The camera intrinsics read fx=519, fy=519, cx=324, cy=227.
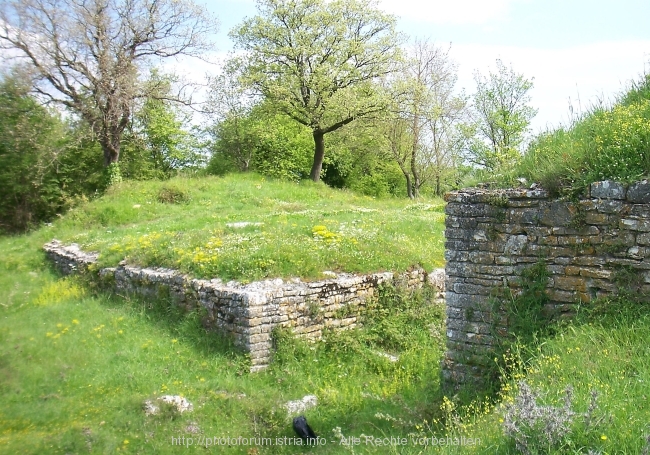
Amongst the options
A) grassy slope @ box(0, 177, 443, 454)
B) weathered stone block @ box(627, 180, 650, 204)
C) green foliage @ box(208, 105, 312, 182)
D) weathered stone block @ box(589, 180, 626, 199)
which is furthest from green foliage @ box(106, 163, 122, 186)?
weathered stone block @ box(627, 180, 650, 204)

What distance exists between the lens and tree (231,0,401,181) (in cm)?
2434

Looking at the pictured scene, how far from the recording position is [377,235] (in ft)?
37.7

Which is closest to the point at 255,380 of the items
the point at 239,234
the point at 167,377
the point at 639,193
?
the point at 167,377

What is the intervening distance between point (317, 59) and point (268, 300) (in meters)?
19.0

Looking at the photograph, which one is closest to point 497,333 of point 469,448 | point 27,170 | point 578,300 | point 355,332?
point 578,300

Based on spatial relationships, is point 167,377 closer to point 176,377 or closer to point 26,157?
point 176,377

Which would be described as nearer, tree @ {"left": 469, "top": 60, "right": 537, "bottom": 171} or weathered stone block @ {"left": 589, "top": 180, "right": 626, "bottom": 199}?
weathered stone block @ {"left": 589, "top": 180, "right": 626, "bottom": 199}

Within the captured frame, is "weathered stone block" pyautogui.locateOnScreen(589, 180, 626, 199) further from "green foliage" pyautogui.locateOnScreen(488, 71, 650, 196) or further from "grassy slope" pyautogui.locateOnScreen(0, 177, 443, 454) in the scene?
"grassy slope" pyautogui.locateOnScreen(0, 177, 443, 454)

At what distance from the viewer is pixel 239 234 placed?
11492mm

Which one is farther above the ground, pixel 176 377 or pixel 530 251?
pixel 530 251

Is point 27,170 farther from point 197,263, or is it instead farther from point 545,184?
point 545,184

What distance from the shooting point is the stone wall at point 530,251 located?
16.4 ft

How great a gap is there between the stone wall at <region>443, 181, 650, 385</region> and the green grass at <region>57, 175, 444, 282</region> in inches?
140

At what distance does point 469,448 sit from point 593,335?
1.78 m
